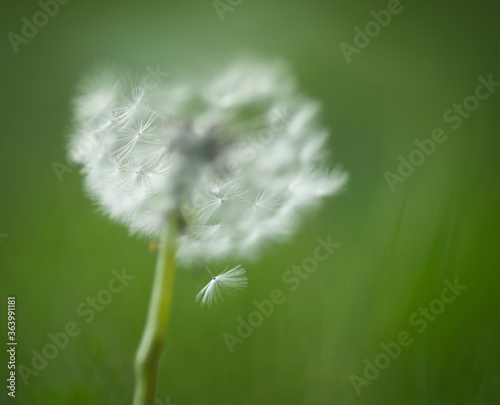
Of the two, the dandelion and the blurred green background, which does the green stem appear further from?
the blurred green background

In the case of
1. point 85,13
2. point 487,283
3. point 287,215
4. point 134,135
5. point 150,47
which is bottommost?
point 487,283

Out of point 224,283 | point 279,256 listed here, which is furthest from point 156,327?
point 279,256

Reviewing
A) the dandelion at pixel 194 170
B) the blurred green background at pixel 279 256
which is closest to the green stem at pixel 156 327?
the dandelion at pixel 194 170

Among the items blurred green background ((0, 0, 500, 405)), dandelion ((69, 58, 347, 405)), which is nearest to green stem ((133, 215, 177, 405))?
dandelion ((69, 58, 347, 405))

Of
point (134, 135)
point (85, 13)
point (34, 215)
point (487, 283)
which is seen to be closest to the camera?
point (134, 135)

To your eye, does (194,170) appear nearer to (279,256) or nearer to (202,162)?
(202,162)

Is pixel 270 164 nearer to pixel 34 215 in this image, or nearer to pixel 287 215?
pixel 287 215

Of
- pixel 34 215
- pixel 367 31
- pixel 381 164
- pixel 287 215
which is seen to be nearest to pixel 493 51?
pixel 367 31
